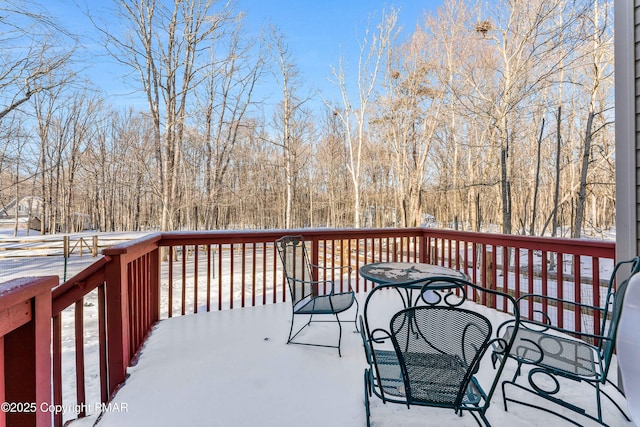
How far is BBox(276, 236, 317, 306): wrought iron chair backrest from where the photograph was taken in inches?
110

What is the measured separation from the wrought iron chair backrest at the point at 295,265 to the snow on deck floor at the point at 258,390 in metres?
0.42

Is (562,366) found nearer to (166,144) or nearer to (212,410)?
(212,410)

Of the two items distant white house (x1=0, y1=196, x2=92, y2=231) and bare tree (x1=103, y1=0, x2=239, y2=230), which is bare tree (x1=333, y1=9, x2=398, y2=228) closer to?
bare tree (x1=103, y1=0, x2=239, y2=230)

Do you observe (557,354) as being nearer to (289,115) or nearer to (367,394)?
(367,394)

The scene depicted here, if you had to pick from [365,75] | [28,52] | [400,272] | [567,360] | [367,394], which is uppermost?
[365,75]

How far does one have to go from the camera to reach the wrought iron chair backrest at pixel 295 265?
2785mm

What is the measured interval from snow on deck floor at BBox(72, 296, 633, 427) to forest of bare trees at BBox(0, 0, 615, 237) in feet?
17.6

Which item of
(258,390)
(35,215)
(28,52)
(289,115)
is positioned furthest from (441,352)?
(35,215)

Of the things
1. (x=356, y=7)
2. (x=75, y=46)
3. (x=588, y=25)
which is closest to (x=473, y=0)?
(x=588, y=25)

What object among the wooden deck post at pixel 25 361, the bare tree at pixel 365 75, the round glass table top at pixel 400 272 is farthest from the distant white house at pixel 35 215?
the wooden deck post at pixel 25 361

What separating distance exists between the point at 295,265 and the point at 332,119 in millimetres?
12904

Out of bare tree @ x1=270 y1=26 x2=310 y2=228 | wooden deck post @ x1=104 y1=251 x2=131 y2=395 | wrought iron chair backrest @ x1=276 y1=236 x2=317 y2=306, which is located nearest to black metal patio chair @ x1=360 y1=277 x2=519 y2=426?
wrought iron chair backrest @ x1=276 y1=236 x2=317 y2=306

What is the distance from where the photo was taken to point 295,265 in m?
3.08

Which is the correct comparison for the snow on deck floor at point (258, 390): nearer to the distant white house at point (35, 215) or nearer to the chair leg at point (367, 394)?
the chair leg at point (367, 394)
